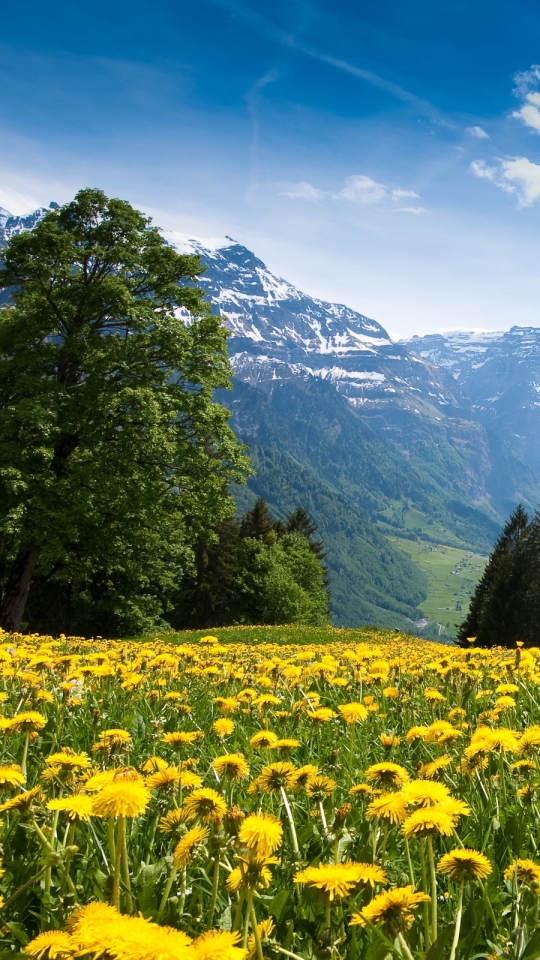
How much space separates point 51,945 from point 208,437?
1924 centimetres

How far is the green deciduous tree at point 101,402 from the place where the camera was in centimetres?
1712

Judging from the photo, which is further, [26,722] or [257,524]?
[257,524]

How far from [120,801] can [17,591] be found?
1896cm

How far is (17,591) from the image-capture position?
61.1ft

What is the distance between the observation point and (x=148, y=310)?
19.3 metres

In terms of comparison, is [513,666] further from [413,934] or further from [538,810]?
[413,934]

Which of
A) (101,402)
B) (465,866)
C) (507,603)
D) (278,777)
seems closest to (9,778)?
(278,777)

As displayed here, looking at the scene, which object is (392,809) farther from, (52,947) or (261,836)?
(52,947)

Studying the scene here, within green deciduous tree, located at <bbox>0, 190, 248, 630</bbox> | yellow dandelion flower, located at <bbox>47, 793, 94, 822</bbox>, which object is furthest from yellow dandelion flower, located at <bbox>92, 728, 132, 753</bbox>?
green deciduous tree, located at <bbox>0, 190, 248, 630</bbox>

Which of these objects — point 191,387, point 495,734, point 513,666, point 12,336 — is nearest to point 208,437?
point 191,387

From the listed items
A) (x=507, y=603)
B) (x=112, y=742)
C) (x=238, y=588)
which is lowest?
(x=238, y=588)

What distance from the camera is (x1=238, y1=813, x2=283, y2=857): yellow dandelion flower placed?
49.3 inches

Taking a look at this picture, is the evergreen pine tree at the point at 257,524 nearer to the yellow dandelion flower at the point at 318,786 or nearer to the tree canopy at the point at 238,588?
the tree canopy at the point at 238,588

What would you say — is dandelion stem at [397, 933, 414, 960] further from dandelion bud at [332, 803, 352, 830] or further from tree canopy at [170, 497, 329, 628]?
tree canopy at [170, 497, 329, 628]
